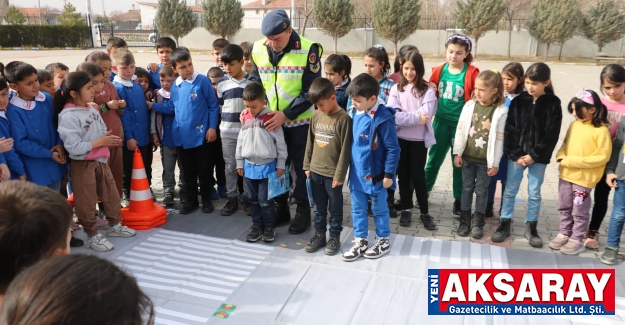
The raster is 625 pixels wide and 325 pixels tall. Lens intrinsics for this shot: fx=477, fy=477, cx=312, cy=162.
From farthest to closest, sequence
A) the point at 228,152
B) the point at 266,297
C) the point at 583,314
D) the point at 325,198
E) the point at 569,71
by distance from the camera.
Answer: the point at 569,71 < the point at 228,152 < the point at 325,198 < the point at 266,297 < the point at 583,314

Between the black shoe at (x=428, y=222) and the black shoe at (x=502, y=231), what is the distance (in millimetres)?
552

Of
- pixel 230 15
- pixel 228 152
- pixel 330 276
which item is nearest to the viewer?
pixel 330 276

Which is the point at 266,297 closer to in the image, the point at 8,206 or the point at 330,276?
the point at 330,276

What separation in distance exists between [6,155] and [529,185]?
4448 mm

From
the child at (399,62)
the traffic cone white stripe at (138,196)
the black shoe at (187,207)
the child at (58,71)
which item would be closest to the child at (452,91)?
the child at (399,62)

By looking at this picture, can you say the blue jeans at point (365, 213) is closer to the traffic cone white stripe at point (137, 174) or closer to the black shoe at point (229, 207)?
the black shoe at point (229, 207)

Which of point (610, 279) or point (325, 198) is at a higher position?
point (325, 198)

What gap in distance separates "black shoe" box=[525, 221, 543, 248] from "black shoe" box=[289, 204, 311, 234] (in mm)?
2055

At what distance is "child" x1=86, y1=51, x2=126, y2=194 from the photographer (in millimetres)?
4656

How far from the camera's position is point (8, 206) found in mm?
1520

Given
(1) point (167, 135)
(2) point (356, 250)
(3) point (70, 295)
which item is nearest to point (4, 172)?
(1) point (167, 135)

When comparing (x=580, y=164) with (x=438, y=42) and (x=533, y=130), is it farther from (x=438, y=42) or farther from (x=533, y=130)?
(x=438, y=42)

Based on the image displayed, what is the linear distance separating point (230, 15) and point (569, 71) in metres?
18.8

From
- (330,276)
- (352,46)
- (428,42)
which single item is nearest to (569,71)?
(428,42)
